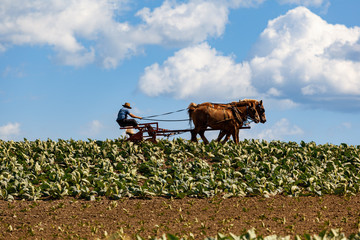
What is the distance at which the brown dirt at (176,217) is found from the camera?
8.89 m

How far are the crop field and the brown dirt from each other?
0.9 inches

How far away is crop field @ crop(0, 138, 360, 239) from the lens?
912cm

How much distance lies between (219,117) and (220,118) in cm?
6

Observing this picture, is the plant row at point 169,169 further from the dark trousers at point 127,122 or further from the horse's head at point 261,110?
the horse's head at point 261,110

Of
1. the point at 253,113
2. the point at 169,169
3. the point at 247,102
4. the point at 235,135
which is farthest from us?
the point at 247,102

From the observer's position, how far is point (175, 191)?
1171cm

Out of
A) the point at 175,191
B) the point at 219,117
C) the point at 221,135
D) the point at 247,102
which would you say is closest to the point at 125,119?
the point at 219,117

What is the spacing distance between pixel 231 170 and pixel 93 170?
4.39m

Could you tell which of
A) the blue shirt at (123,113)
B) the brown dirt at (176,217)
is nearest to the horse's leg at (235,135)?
the blue shirt at (123,113)

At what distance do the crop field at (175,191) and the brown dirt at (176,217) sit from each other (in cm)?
2

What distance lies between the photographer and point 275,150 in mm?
16734

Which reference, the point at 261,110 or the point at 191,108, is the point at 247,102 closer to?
the point at 261,110

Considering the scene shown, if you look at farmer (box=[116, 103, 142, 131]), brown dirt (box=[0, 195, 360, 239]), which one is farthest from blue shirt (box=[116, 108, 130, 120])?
brown dirt (box=[0, 195, 360, 239])

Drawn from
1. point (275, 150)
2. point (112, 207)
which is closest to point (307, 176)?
point (275, 150)
